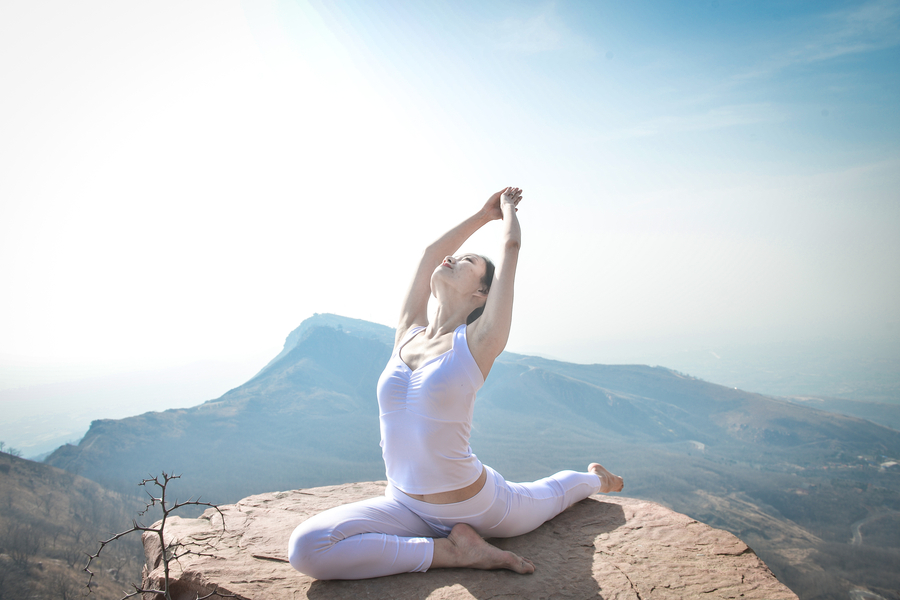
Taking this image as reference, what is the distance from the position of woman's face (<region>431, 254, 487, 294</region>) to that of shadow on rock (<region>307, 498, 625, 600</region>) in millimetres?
1858

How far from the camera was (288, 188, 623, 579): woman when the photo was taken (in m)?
2.52

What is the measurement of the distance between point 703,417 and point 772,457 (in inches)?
629

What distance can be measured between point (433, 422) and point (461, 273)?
1109mm

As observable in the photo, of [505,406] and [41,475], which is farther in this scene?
[505,406]

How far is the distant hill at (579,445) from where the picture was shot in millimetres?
34531

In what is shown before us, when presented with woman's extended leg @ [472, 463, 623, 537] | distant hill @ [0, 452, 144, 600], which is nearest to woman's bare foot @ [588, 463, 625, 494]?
woman's extended leg @ [472, 463, 623, 537]

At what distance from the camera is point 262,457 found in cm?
4025

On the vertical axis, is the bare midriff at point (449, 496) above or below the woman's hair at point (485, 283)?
below

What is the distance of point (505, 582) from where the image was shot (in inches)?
101

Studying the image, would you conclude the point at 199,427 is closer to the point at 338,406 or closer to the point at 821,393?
the point at 338,406

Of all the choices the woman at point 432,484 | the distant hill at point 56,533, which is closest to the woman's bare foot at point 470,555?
the woman at point 432,484

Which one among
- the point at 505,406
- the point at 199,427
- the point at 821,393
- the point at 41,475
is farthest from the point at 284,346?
the point at 821,393

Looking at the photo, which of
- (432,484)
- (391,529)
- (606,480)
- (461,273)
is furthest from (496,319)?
(606,480)

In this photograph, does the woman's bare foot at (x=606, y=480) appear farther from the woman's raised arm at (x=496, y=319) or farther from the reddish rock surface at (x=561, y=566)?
the woman's raised arm at (x=496, y=319)
